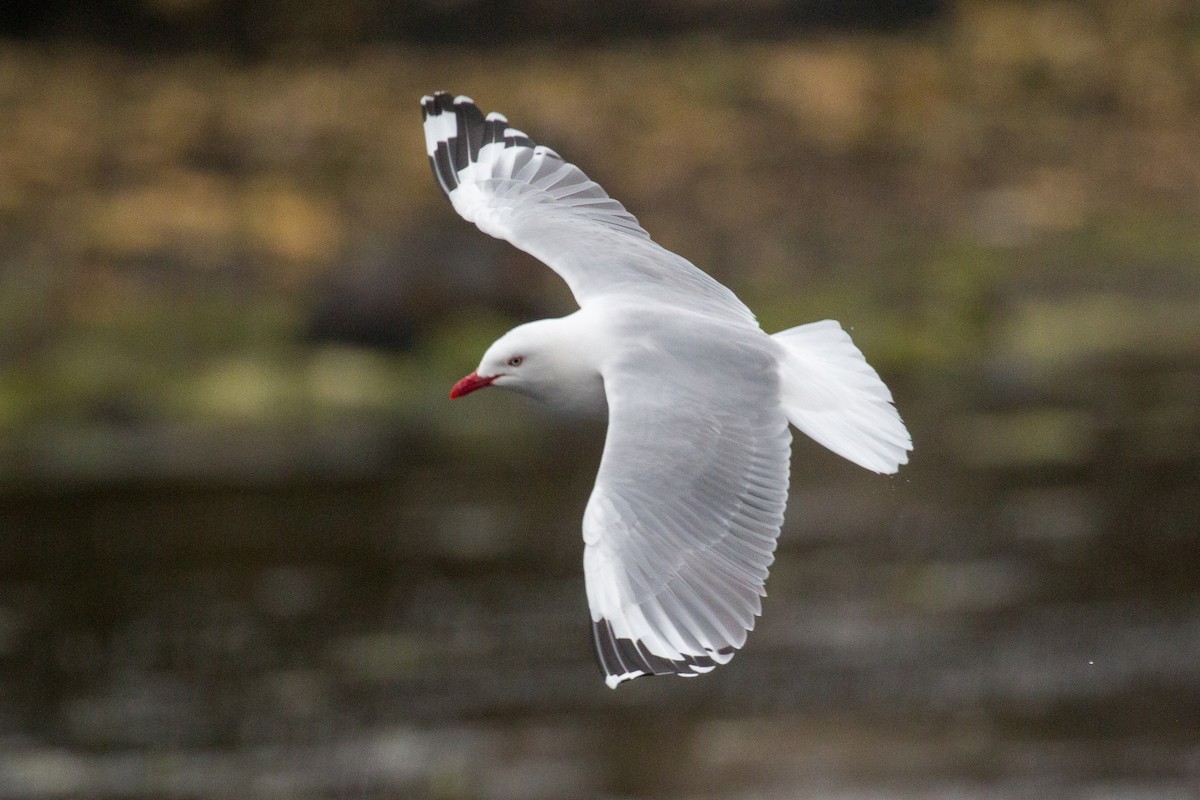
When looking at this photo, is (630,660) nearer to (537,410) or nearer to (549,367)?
(549,367)

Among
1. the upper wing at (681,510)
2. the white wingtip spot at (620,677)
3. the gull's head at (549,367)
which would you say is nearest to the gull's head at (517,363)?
the gull's head at (549,367)

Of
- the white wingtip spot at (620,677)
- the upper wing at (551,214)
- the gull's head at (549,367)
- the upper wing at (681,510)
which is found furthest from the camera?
the upper wing at (551,214)

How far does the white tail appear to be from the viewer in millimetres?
6230

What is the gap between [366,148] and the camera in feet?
81.5

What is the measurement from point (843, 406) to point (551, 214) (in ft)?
4.93

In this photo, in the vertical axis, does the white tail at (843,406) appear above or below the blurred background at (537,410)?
above

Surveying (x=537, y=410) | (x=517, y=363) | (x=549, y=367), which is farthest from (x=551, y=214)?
(x=537, y=410)

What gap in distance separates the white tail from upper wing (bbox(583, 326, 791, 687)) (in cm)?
12

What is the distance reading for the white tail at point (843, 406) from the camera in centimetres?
623

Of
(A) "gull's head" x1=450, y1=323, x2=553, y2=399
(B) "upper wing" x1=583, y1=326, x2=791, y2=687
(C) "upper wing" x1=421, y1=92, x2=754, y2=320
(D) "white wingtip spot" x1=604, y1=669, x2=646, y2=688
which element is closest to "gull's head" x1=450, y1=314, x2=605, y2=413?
(A) "gull's head" x1=450, y1=323, x2=553, y2=399

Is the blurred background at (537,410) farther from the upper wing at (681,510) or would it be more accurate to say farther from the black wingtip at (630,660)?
the black wingtip at (630,660)

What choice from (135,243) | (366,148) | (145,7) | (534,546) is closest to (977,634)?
(534,546)

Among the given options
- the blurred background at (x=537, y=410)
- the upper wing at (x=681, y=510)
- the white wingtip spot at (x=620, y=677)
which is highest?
the upper wing at (x=681, y=510)

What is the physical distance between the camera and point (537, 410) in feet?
61.6
